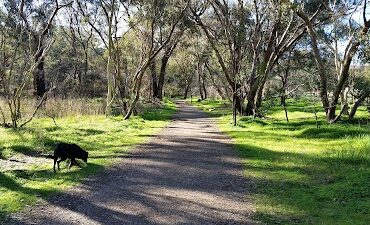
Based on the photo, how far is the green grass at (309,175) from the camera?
7.29 meters

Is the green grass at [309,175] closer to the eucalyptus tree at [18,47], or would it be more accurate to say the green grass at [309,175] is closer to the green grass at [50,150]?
the green grass at [50,150]

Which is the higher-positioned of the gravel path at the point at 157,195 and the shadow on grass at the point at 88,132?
the shadow on grass at the point at 88,132

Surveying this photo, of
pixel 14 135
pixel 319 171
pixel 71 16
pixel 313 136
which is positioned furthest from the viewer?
pixel 71 16

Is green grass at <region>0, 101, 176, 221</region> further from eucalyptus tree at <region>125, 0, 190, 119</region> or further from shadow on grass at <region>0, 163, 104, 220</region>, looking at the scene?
eucalyptus tree at <region>125, 0, 190, 119</region>

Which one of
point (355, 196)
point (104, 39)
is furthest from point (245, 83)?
point (355, 196)

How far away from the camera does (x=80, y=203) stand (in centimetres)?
767

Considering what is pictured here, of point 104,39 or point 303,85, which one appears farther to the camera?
point 104,39

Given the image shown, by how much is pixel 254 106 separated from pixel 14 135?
15.0 meters

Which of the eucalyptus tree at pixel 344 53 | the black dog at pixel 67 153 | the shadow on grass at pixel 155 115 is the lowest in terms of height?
the shadow on grass at pixel 155 115

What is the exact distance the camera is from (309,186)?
9234 mm

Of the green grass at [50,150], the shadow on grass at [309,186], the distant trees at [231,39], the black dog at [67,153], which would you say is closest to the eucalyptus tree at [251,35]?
the distant trees at [231,39]

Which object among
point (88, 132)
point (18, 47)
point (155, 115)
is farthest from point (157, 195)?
point (155, 115)

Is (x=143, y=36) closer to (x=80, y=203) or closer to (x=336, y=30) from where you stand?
(x=336, y=30)

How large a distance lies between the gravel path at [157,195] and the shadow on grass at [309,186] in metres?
0.51
